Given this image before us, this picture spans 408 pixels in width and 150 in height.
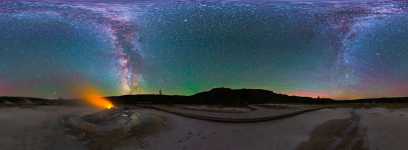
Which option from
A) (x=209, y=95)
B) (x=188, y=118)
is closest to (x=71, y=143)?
(x=188, y=118)

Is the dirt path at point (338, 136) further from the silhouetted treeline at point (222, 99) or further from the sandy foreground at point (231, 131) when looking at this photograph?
the silhouetted treeline at point (222, 99)

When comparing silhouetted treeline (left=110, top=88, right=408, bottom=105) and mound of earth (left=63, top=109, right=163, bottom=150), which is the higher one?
silhouetted treeline (left=110, top=88, right=408, bottom=105)

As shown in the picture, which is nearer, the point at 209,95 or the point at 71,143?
the point at 71,143

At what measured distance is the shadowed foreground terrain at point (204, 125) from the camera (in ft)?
20.6

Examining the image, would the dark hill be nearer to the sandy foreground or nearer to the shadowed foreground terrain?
the shadowed foreground terrain

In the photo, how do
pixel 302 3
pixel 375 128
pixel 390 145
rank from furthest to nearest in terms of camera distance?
pixel 302 3, pixel 375 128, pixel 390 145

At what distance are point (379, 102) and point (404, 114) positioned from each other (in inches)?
20.9

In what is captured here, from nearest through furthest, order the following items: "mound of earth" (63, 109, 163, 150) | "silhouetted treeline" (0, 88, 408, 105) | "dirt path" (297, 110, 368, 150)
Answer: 1. "dirt path" (297, 110, 368, 150)
2. "mound of earth" (63, 109, 163, 150)
3. "silhouetted treeline" (0, 88, 408, 105)

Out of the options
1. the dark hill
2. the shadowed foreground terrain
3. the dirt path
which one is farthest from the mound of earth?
the dirt path

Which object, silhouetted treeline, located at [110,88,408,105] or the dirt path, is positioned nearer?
the dirt path

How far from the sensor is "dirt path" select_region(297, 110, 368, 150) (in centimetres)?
611

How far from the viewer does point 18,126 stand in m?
6.55

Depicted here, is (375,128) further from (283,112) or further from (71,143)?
(71,143)

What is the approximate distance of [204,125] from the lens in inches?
267
